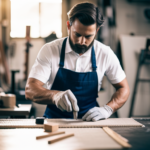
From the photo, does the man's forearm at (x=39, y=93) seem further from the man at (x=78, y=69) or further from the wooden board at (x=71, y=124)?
the wooden board at (x=71, y=124)

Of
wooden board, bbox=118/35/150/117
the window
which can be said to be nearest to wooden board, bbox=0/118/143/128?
wooden board, bbox=118/35/150/117

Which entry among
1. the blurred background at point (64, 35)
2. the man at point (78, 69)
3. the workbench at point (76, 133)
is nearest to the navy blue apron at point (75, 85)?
the man at point (78, 69)

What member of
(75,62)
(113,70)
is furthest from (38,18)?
(113,70)

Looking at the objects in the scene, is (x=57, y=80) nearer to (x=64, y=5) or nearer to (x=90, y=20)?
(x=90, y=20)

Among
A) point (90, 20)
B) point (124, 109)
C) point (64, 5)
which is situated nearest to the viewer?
point (90, 20)

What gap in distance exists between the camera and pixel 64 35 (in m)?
4.47

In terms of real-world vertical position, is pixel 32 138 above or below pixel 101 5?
below

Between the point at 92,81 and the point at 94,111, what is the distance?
1.44 feet

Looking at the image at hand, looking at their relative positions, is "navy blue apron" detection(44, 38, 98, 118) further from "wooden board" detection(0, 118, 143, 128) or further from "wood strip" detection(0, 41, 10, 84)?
"wood strip" detection(0, 41, 10, 84)

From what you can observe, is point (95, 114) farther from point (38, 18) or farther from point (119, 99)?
point (38, 18)

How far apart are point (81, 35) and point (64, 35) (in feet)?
9.28

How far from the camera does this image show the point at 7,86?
4.40 meters

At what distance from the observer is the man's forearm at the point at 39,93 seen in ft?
5.37

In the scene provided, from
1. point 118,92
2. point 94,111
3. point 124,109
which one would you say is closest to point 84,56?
point 118,92
